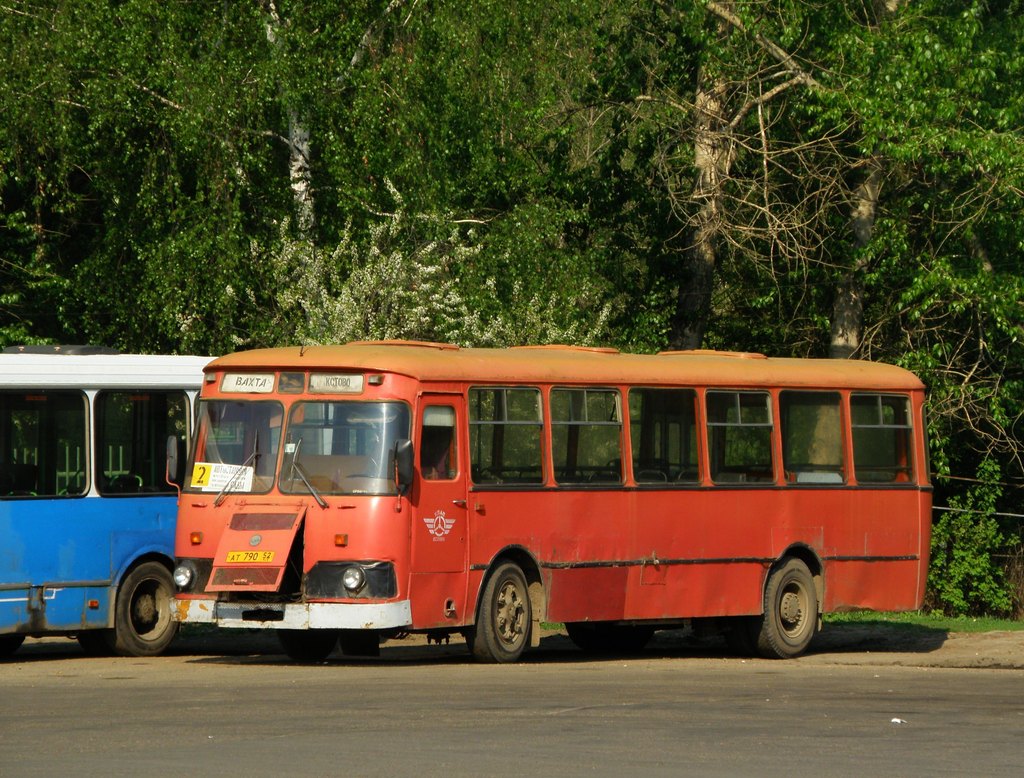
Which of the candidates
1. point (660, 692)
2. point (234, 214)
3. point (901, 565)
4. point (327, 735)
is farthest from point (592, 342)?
point (327, 735)

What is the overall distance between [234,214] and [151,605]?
8703mm

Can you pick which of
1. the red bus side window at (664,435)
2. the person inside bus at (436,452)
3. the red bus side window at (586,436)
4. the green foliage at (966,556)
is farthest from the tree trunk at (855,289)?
the person inside bus at (436,452)

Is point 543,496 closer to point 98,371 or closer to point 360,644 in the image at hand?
point 360,644

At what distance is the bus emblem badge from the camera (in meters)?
16.5

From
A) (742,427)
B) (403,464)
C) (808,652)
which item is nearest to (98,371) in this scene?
(403,464)

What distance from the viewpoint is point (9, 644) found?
1905 centimetres

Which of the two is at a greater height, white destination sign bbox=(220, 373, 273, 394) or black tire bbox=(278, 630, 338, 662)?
white destination sign bbox=(220, 373, 273, 394)

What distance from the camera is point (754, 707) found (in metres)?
13.4

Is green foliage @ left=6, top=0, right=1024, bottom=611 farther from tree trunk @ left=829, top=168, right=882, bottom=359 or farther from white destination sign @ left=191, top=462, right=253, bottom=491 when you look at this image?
white destination sign @ left=191, top=462, right=253, bottom=491

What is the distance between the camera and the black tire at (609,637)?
20.3 meters

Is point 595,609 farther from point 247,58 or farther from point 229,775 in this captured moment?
point 247,58

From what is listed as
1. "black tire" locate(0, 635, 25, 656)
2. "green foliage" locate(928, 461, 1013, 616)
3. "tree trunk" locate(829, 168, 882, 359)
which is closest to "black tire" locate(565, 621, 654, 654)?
"black tire" locate(0, 635, 25, 656)

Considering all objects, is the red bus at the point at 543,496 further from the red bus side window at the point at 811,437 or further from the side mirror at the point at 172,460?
the side mirror at the point at 172,460

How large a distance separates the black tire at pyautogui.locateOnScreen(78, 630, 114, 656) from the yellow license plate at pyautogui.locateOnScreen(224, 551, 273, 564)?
2643mm
